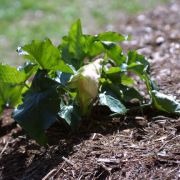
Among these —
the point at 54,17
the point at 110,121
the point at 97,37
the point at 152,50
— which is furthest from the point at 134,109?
the point at 54,17

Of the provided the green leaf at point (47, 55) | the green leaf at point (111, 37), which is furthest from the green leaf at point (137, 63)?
the green leaf at point (47, 55)

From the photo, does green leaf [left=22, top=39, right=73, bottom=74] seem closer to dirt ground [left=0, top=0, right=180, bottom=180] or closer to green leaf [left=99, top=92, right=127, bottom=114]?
green leaf [left=99, top=92, right=127, bottom=114]

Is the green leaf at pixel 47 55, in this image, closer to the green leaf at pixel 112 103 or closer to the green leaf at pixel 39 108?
the green leaf at pixel 39 108

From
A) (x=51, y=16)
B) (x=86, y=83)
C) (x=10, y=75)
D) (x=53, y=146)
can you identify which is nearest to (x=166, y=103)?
(x=86, y=83)

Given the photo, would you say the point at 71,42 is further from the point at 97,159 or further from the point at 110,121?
the point at 97,159

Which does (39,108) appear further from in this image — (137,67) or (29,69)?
(137,67)

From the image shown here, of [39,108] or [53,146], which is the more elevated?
[39,108]
